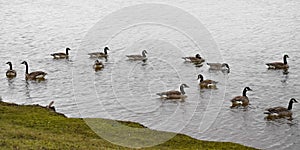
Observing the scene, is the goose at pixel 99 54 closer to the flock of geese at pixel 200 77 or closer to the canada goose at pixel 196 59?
the flock of geese at pixel 200 77

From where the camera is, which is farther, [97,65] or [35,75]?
[97,65]

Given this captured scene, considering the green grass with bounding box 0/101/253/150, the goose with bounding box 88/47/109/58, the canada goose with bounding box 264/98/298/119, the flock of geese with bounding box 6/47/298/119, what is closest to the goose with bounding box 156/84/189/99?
the flock of geese with bounding box 6/47/298/119

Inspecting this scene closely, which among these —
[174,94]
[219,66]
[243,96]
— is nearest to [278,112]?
[243,96]

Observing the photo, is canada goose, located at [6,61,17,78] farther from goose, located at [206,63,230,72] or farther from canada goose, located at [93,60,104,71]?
goose, located at [206,63,230,72]

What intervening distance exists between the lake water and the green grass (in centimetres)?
310

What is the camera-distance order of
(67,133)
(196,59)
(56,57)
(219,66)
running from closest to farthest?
(67,133), (219,66), (196,59), (56,57)

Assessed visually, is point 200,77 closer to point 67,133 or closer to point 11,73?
point 11,73

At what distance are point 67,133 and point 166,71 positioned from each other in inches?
825

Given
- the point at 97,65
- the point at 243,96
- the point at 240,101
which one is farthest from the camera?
the point at 97,65

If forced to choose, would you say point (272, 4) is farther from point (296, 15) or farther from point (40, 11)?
point (40, 11)

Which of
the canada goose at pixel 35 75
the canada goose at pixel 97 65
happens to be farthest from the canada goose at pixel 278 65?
the canada goose at pixel 35 75

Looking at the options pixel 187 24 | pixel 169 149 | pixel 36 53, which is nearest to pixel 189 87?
pixel 169 149

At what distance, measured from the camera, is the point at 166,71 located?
143 feet

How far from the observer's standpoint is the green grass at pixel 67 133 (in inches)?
777
